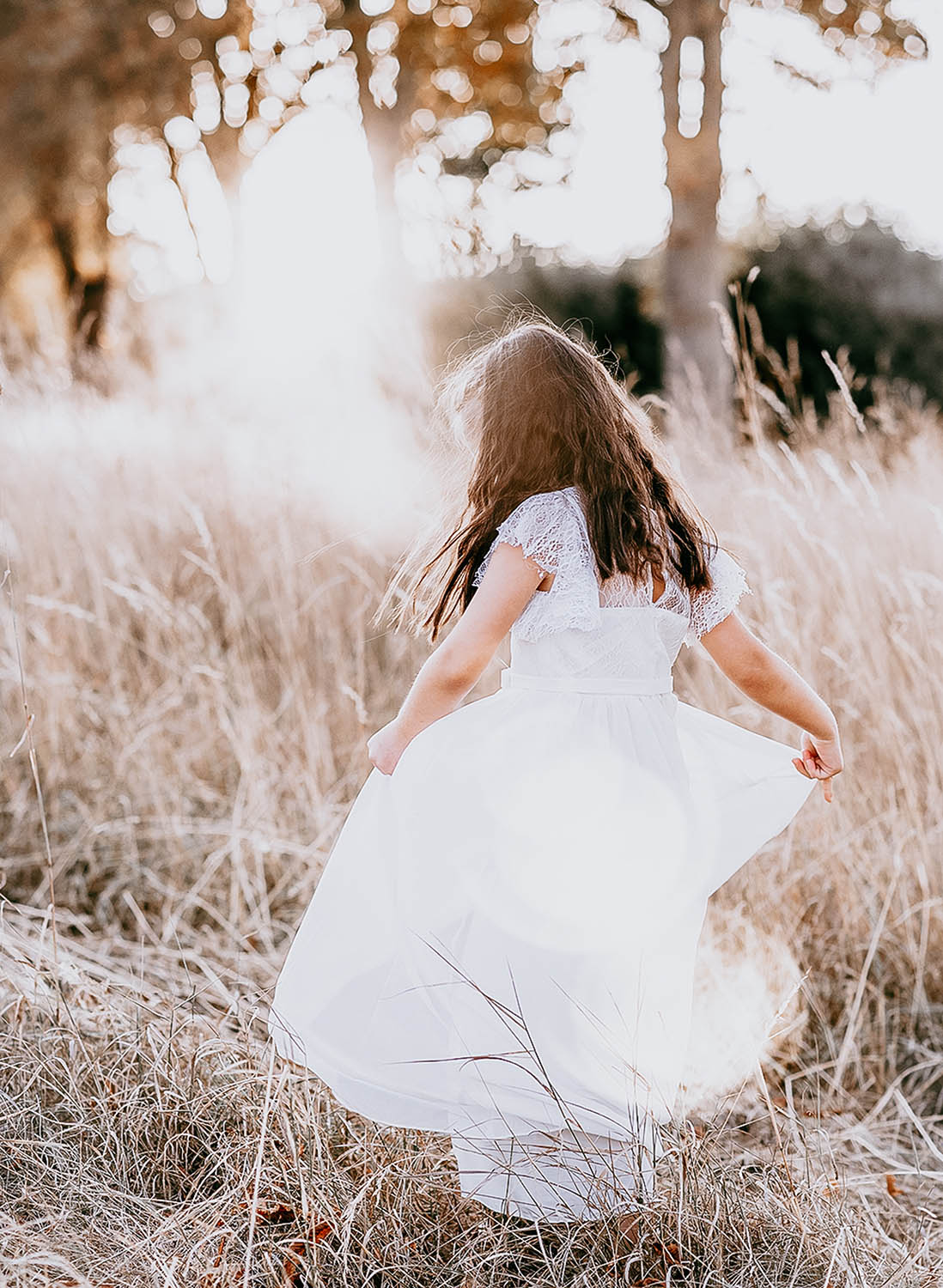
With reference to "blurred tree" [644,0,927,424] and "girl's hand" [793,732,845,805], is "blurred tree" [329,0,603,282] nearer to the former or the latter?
"blurred tree" [644,0,927,424]

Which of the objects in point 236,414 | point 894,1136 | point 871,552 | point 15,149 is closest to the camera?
point 894,1136

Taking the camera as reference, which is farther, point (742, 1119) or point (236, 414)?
point (236, 414)

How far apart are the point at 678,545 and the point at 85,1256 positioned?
1.32m

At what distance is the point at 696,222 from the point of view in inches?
247

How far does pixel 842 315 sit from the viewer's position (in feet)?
29.2

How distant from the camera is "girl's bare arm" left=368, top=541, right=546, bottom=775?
1623 mm

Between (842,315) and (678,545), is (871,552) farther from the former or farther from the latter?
(842,315)

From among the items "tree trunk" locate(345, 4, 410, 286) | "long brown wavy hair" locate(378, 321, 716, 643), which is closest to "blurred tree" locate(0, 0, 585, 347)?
"tree trunk" locate(345, 4, 410, 286)

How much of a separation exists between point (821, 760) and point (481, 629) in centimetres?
64

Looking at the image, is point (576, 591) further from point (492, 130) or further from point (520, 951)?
point (492, 130)

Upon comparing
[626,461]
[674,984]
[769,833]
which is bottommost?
[674,984]

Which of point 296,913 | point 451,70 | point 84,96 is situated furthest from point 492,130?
point 296,913

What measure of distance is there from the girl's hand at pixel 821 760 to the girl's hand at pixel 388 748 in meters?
0.65

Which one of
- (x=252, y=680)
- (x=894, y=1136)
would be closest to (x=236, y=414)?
(x=252, y=680)
